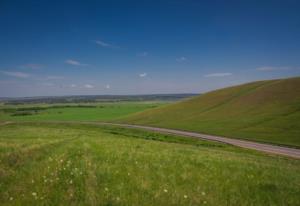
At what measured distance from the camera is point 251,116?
62781 millimetres

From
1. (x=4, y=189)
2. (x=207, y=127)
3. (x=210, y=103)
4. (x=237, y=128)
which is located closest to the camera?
(x=4, y=189)

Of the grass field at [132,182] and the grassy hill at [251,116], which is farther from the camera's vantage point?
the grassy hill at [251,116]

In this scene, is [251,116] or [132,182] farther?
[251,116]

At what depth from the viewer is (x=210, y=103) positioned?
299 feet

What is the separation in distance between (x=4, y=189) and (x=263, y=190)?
25.7ft

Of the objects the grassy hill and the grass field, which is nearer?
the grass field

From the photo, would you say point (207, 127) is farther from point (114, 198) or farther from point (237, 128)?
→ point (114, 198)

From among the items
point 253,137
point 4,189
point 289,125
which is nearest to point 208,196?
point 4,189

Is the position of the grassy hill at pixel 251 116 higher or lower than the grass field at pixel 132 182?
lower

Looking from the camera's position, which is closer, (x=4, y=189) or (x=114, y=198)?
(x=114, y=198)

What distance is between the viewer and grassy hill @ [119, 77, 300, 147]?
47.6m

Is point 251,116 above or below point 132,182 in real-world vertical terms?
below

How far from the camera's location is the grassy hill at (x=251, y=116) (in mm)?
47578

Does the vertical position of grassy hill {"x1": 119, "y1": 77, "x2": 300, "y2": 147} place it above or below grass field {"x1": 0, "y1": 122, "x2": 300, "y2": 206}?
below
